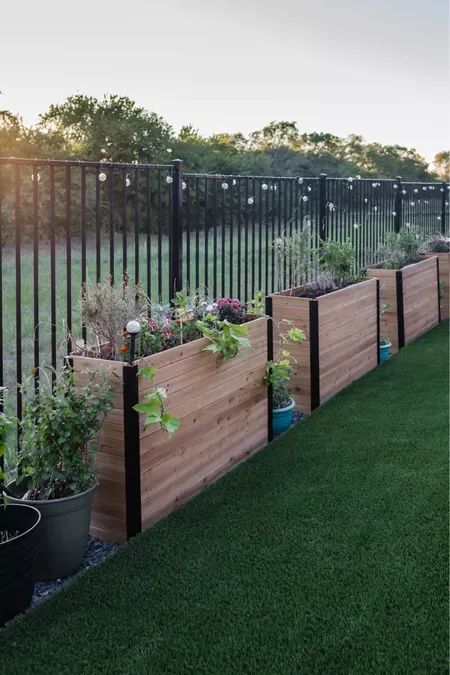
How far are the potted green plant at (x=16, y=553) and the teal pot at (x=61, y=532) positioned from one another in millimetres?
85

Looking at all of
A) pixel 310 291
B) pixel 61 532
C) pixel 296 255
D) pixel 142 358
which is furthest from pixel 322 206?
pixel 61 532

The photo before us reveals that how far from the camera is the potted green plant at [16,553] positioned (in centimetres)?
225

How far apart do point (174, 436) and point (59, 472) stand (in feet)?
2.11

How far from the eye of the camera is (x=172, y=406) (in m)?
3.10

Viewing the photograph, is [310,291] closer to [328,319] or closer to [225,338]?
[328,319]

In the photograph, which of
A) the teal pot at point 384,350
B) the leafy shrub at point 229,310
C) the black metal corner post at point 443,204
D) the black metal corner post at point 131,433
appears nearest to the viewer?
the black metal corner post at point 131,433

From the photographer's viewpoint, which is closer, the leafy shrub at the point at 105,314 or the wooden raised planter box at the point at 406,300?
the leafy shrub at the point at 105,314

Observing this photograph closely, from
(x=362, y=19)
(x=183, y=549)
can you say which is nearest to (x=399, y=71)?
(x=362, y=19)

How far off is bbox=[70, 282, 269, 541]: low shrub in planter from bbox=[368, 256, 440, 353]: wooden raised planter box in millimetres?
3053

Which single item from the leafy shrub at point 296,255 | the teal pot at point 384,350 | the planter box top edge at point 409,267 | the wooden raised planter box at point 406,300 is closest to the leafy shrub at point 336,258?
the leafy shrub at point 296,255

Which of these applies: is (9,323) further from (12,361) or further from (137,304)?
(137,304)

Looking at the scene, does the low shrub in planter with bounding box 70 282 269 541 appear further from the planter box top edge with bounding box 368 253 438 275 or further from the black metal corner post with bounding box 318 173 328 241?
the planter box top edge with bounding box 368 253 438 275

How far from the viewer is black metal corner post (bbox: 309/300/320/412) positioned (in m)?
4.67

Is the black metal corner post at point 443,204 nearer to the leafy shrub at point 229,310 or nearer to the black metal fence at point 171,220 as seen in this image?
the black metal fence at point 171,220
